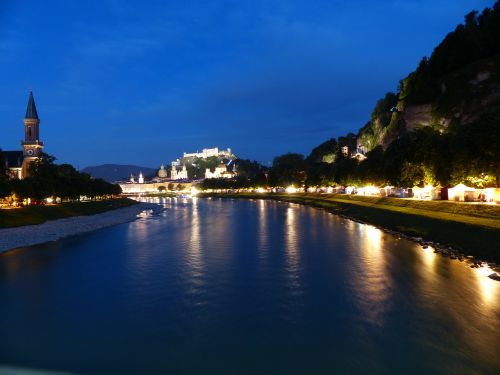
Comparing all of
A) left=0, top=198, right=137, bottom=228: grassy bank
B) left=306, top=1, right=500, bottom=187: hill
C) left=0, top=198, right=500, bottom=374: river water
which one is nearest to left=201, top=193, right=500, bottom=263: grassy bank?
left=0, top=198, right=500, bottom=374: river water

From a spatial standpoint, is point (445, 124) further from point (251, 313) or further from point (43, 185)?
point (251, 313)

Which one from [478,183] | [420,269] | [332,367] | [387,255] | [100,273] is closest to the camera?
[332,367]

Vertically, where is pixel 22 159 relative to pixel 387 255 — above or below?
above

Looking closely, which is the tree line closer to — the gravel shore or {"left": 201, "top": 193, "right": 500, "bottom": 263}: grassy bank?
the gravel shore

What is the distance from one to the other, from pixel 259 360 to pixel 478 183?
46545 millimetres

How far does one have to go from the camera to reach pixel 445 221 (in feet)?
136

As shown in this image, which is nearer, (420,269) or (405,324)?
(405,324)

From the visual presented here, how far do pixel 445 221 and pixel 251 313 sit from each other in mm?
28575

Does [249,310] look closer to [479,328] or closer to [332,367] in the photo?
[332,367]

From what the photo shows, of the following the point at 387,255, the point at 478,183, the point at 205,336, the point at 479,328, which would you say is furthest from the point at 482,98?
the point at 205,336

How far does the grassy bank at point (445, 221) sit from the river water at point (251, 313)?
3235 mm

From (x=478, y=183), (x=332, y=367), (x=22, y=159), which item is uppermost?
(x=22, y=159)

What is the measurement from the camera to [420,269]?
27922mm

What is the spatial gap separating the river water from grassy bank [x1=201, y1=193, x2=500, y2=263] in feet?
10.6
